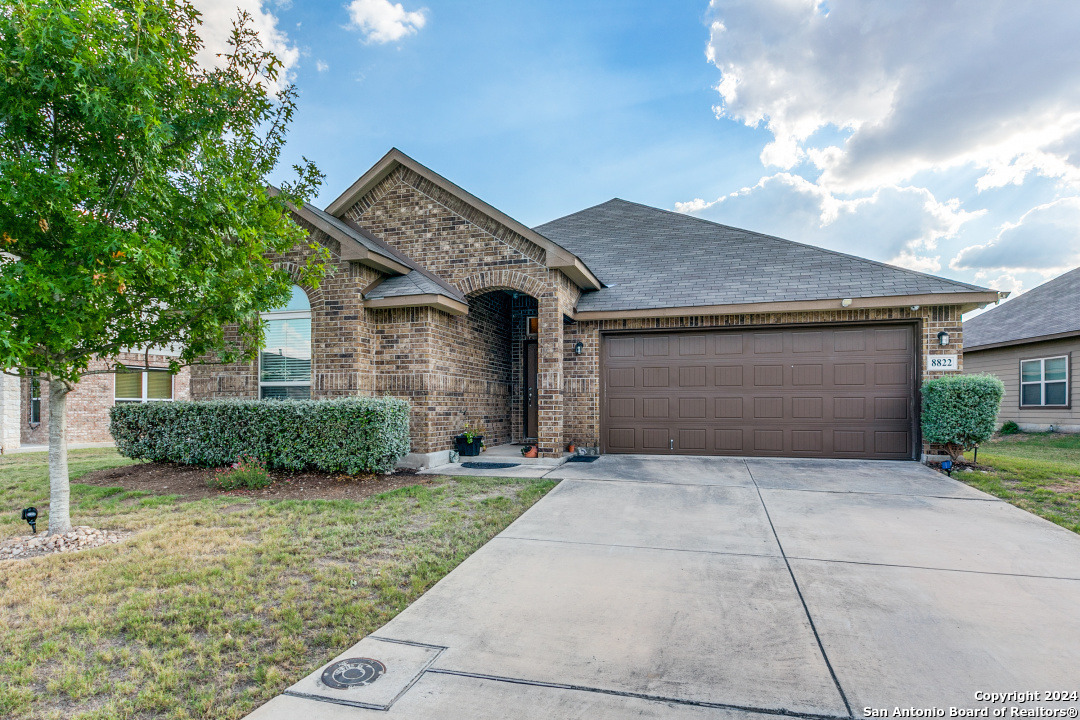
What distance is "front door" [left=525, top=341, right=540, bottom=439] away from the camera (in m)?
11.9

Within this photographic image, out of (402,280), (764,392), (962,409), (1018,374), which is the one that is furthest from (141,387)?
(1018,374)

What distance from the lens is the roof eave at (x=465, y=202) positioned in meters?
8.84

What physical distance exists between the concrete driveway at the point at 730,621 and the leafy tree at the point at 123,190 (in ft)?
11.8

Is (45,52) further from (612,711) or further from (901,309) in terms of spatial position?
(901,309)

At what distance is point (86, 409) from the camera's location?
575 inches

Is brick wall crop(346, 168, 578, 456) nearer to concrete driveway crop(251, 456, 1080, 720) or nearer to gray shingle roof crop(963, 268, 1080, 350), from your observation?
concrete driveway crop(251, 456, 1080, 720)

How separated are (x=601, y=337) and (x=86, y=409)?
15.2m

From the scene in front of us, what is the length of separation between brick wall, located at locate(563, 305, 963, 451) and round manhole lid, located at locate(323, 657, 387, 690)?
7.66 m

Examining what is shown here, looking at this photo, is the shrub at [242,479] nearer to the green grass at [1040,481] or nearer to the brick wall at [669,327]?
the brick wall at [669,327]

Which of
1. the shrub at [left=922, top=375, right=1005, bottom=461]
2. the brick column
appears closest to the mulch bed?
the shrub at [left=922, top=375, right=1005, bottom=461]

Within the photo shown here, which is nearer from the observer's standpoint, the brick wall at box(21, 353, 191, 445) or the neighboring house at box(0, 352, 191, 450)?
the neighboring house at box(0, 352, 191, 450)

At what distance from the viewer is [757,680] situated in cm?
241

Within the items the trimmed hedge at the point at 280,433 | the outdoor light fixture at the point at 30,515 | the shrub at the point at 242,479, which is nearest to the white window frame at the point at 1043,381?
the trimmed hedge at the point at 280,433

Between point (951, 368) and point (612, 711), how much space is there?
9.47 metres
